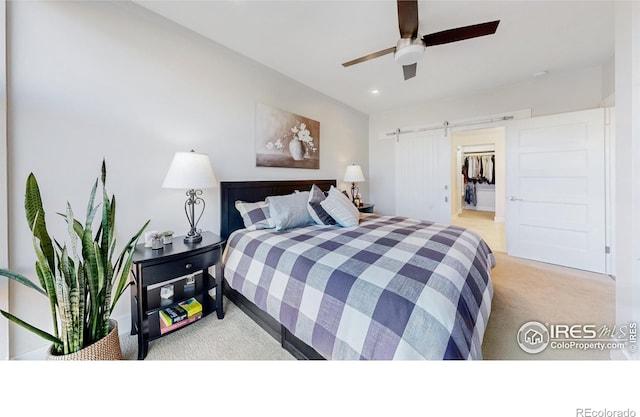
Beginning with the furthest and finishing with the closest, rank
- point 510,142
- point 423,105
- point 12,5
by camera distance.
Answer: point 423,105, point 510,142, point 12,5

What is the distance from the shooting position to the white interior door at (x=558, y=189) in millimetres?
2795

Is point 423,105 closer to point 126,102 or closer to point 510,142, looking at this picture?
point 510,142

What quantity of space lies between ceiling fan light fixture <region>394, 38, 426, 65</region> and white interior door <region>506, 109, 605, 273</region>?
8.40ft

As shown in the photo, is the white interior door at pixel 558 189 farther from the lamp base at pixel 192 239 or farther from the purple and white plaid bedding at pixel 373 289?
the lamp base at pixel 192 239

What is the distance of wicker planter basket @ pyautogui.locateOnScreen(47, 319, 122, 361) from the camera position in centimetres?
114

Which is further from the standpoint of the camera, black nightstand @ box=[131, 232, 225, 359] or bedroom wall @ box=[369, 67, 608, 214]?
bedroom wall @ box=[369, 67, 608, 214]

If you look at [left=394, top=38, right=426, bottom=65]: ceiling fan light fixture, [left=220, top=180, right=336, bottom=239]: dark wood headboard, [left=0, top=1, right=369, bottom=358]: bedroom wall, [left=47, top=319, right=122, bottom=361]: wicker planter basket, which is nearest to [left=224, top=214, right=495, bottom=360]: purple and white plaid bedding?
[left=220, top=180, right=336, bottom=239]: dark wood headboard

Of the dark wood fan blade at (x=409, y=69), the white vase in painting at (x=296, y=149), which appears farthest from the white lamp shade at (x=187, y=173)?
the dark wood fan blade at (x=409, y=69)

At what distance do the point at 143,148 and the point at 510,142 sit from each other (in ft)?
15.3

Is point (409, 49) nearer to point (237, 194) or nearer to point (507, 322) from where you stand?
point (237, 194)

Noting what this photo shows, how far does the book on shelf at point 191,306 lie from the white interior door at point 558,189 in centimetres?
432

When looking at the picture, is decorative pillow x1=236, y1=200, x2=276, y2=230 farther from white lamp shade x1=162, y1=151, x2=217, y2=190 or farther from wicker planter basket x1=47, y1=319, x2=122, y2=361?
wicker planter basket x1=47, y1=319, x2=122, y2=361

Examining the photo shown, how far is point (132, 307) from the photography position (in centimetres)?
176
